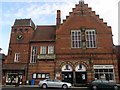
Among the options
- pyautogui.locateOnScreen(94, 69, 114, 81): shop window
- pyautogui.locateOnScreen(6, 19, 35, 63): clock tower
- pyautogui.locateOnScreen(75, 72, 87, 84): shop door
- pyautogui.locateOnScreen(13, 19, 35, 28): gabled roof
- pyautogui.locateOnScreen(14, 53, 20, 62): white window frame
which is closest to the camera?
pyautogui.locateOnScreen(94, 69, 114, 81): shop window

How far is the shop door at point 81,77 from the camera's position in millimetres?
31641

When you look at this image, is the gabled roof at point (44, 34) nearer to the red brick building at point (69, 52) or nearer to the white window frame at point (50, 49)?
the red brick building at point (69, 52)

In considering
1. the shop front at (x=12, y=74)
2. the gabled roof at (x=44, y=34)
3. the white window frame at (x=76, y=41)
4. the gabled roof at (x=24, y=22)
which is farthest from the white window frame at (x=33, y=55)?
the white window frame at (x=76, y=41)

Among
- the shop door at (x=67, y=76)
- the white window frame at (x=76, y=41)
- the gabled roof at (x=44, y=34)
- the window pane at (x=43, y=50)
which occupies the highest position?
the gabled roof at (x=44, y=34)

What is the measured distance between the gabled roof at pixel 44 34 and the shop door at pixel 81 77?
8.62m

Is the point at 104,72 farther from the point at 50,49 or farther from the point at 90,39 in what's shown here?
the point at 50,49

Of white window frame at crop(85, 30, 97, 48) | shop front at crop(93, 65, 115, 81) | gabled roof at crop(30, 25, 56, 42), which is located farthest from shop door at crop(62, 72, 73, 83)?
gabled roof at crop(30, 25, 56, 42)

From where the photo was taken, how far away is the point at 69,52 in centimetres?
3303

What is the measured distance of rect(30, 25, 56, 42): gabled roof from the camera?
116 ft

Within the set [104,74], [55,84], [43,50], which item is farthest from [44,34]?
[104,74]

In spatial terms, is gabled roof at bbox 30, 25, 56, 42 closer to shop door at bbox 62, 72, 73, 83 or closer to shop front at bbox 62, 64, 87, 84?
shop front at bbox 62, 64, 87, 84

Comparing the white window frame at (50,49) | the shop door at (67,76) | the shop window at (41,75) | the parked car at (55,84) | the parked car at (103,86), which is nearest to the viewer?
the parked car at (103,86)

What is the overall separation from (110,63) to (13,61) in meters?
18.7

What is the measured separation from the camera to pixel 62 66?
3241 cm
